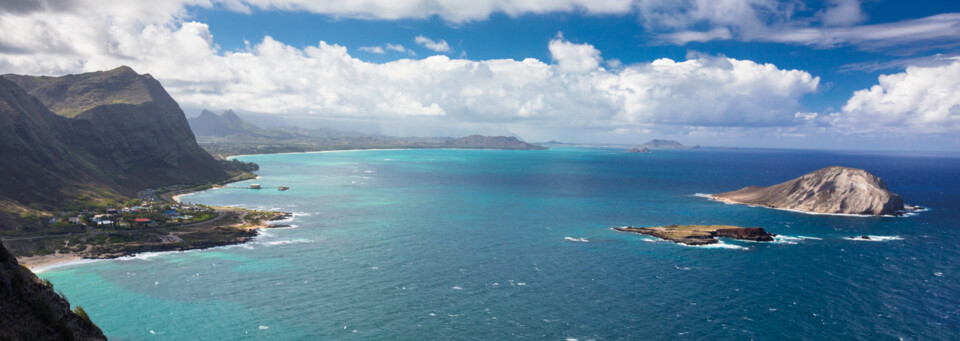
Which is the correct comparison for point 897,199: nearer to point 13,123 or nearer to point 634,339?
point 634,339

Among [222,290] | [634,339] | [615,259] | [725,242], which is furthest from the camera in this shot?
[725,242]

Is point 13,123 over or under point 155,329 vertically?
over

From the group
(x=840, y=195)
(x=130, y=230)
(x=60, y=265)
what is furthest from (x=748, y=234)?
(x=130, y=230)

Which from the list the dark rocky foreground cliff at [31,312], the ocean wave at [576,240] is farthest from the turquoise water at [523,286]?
the dark rocky foreground cliff at [31,312]

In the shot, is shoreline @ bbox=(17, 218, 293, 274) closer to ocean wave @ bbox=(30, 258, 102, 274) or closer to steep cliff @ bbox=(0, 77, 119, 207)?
ocean wave @ bbox=(30, 258, 102, 274)

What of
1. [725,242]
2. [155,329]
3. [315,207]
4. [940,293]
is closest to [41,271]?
[155,329]

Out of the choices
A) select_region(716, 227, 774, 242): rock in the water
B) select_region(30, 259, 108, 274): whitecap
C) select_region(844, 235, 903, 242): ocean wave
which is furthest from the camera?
select_region(716, 227, 774, 242): rock in the water

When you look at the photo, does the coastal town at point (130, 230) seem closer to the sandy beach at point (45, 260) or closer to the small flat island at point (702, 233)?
the sandy beach at point (45, 260)

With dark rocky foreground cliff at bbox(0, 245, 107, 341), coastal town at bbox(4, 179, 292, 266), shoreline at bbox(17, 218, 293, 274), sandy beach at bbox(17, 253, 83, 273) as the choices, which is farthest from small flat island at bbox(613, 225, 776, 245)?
sandy beach at bbox(17, 253, 83, 273)
